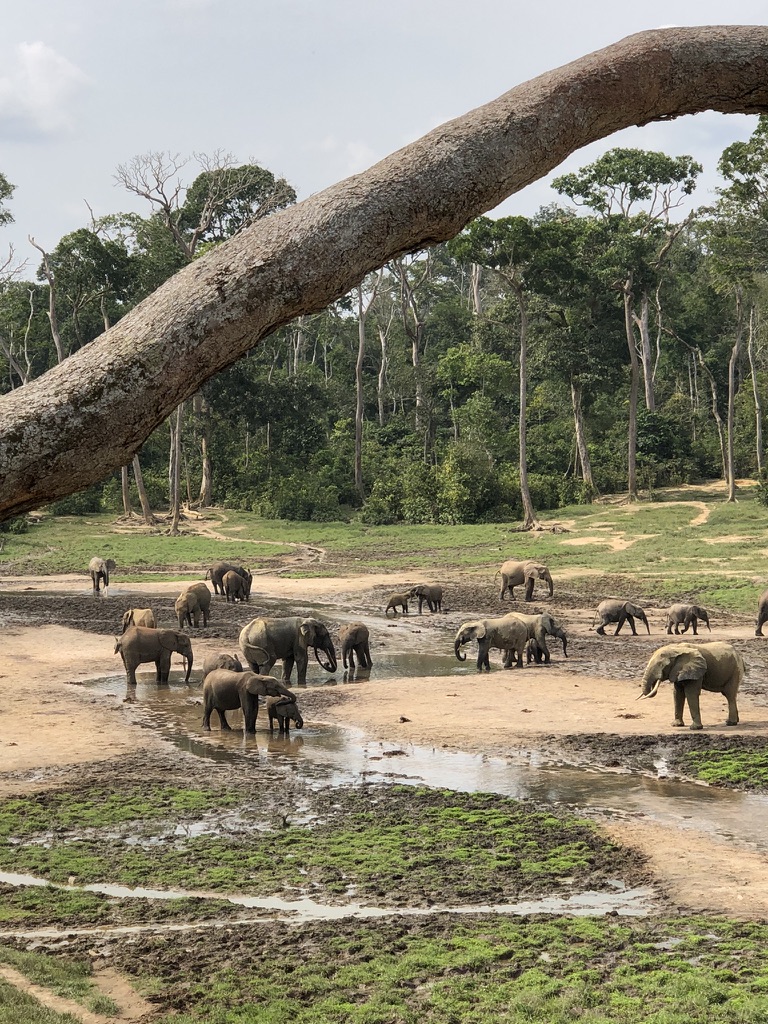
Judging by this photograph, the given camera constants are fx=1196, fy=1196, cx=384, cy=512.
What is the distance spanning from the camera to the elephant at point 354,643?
18797 mm

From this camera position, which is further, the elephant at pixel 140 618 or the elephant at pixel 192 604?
the elephant at pixel 192 604

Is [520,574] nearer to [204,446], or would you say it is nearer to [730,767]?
[730,767]

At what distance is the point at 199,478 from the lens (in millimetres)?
55500

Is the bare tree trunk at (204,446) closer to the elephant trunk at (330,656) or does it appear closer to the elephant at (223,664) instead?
the elephant trunk at (330,656)

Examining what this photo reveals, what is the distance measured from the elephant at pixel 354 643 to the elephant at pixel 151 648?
2.41 meters

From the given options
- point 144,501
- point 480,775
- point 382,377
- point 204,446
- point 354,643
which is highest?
point 382,377

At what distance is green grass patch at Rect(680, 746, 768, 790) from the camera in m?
11.8

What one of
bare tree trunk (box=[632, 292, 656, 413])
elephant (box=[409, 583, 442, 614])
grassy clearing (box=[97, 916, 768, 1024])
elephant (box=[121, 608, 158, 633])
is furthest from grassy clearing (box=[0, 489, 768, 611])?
grassy clearing (box=[97, 916, 768, 1024])

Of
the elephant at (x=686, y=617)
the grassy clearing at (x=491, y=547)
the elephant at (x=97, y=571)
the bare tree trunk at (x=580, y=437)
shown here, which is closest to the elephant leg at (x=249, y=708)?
the elephant at (x=686, y=617)

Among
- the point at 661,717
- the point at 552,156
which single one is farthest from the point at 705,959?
the point at 661,717

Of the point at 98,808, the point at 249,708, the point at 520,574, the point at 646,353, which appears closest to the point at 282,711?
the point at 249,708

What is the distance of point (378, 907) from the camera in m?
8.49

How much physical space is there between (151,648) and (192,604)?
4948 millimetres

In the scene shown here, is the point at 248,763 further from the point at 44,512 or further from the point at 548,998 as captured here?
the point at 44,512
